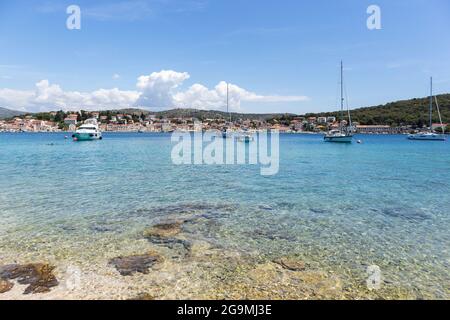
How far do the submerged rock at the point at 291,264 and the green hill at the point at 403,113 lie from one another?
14145 centimetres

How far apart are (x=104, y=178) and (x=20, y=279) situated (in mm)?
15478

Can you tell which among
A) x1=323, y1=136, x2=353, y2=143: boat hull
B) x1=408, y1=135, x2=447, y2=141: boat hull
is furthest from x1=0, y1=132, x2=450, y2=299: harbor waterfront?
x1=408, y1=135, x2=447, y2=141: boat hull

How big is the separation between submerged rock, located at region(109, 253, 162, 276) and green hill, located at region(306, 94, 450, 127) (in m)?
144

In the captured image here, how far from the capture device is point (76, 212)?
1175 cm

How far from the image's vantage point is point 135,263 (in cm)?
716

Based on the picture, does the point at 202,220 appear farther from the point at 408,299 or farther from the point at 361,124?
the point at 361,124

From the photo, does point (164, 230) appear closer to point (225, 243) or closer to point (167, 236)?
point (167, 236)

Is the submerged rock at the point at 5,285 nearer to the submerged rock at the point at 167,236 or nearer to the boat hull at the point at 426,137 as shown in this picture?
the submerged rock at the point at 167,236

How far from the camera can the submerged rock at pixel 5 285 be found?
581 centimetres

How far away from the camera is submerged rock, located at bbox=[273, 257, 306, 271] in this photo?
277 inches

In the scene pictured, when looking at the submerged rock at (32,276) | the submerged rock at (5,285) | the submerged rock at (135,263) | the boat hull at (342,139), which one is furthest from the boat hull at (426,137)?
the submerged rock at (5,285)

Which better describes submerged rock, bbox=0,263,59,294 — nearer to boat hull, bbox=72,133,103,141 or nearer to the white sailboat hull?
boat hull, bbox=72,133,103,141

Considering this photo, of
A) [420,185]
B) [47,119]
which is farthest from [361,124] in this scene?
[47,119]

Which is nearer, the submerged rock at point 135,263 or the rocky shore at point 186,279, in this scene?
the rocky shore at point 186,279
